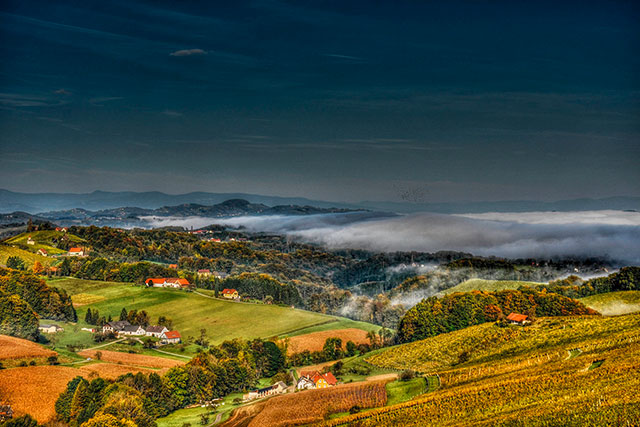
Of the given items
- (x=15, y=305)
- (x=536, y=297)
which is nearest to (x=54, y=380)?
(x=15, y=305)

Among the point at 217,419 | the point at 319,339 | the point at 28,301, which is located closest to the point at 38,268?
the point at 28,301

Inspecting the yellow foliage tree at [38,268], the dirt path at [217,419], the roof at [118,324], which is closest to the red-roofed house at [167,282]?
the yellow foliage tree at [38,268]

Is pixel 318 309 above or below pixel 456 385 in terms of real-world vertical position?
below

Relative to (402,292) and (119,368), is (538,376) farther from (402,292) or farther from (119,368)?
(402,292)

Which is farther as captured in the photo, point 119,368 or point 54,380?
point 119,368

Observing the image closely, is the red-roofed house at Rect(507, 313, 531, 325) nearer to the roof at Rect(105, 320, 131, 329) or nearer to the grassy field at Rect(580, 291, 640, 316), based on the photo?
the grassy field at Rect(580, 291, 640, 316)

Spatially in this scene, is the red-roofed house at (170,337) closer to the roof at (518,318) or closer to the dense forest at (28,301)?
the dense forest at (28,301)

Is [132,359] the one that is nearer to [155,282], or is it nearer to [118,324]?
[118,324]
